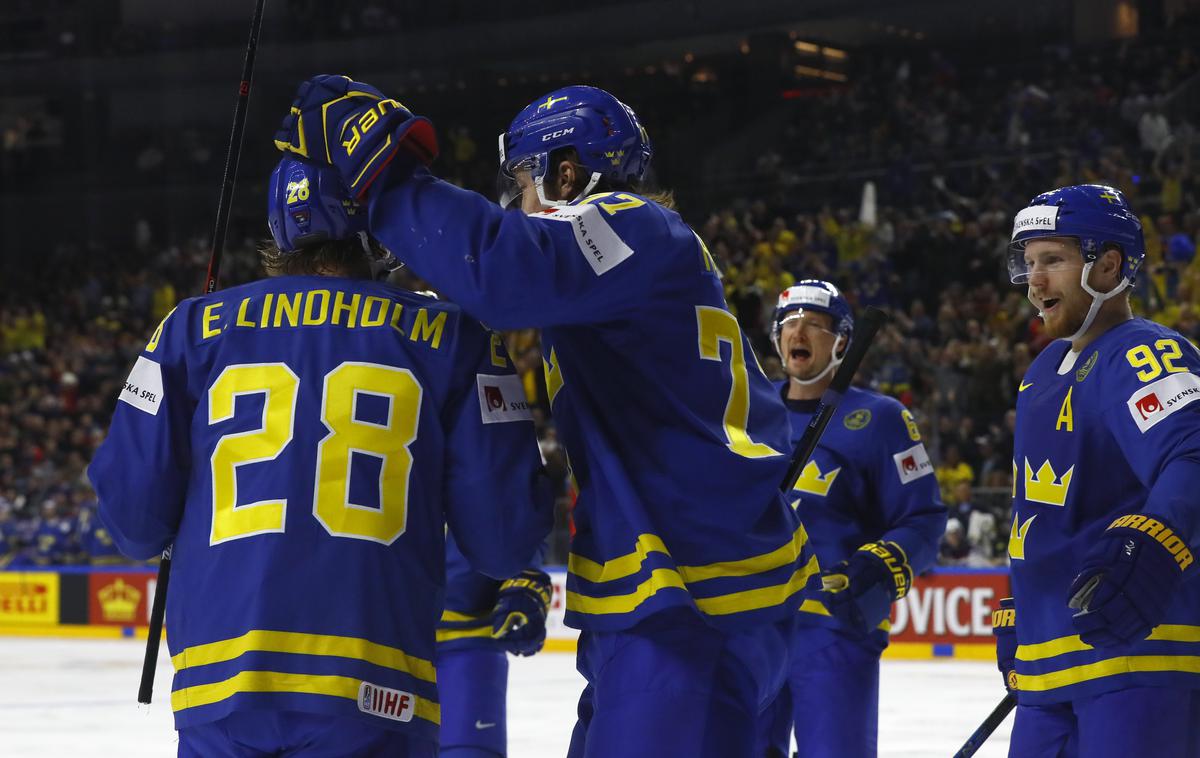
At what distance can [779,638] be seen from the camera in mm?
2600

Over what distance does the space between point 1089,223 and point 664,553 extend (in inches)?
53.2

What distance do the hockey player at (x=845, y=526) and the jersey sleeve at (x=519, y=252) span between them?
2.15 meters

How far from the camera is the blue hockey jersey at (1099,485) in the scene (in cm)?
294

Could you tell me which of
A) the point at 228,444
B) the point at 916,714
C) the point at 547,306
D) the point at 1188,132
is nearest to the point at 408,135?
the point at 547,306

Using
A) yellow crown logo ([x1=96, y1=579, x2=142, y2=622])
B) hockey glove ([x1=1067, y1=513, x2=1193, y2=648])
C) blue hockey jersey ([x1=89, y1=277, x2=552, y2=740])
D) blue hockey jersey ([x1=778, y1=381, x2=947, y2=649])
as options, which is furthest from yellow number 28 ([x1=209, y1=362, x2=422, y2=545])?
yellow crown logo ([x1=96, y1=579, x2=142, y2=622])

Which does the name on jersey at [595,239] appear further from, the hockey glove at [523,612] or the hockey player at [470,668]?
the hockey player at [470,668]

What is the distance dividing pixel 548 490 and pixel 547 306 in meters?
0.34

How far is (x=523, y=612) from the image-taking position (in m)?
3.82

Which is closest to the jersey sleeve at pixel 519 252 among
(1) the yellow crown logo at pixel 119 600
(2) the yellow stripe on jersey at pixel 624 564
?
(2) the yellow stripe on jersey at pixel 624 564

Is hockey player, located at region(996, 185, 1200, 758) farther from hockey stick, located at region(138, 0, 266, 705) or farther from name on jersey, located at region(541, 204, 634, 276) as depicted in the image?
hockey stick, located at region(138, 0, 266, 705)

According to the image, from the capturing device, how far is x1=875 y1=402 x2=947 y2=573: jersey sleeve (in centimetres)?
465

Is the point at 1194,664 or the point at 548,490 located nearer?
the point at 548,490

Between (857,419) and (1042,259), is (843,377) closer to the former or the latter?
(1042,259)

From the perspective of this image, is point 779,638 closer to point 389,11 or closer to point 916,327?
point 916,327
